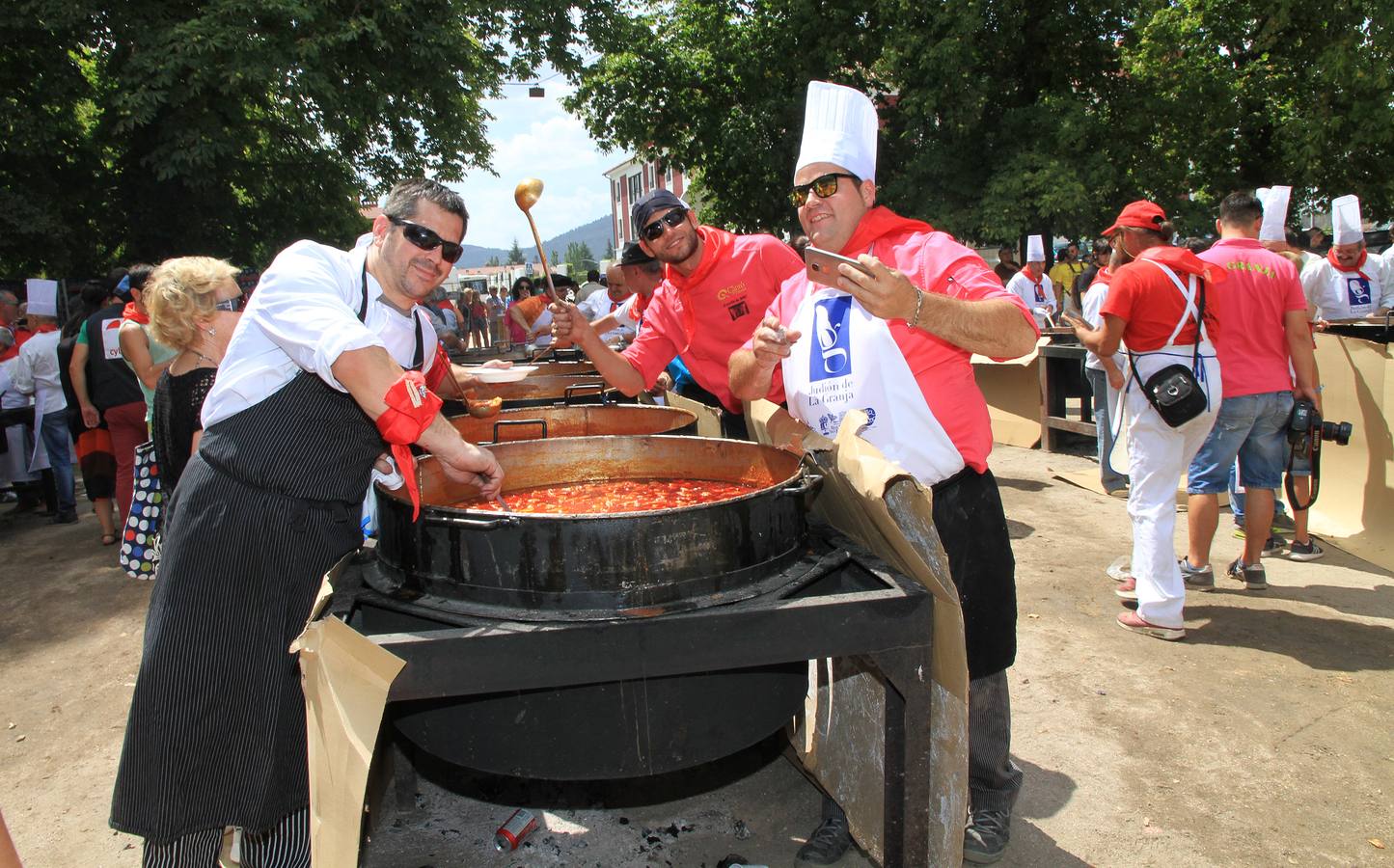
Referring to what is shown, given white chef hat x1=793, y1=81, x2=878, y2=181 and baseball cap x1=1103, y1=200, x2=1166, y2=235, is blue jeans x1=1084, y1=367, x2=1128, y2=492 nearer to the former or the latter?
baseball cap x1=1103, y1=200, x2=1166, y2=235

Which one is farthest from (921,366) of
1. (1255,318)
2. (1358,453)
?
(1358,453)

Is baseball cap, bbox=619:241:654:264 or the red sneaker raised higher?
baseball cap, bbox=619:241:654:264

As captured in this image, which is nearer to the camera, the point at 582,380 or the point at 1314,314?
the point at 582,380

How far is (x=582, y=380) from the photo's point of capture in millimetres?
4953

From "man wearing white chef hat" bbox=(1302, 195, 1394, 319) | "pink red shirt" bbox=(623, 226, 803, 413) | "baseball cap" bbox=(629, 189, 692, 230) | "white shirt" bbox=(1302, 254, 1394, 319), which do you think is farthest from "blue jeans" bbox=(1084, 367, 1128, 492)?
"baseball cap" bbox=(629, 189, 692, 230)

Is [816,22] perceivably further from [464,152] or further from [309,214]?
[309,214]

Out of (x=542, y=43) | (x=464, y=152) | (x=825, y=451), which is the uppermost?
(x=542, y=43)

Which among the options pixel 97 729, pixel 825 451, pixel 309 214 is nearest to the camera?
pixel 825 451

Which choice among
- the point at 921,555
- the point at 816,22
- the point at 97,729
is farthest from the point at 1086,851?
the point at 816,22

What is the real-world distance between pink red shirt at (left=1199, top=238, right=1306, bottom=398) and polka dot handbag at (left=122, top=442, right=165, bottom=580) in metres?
5.59

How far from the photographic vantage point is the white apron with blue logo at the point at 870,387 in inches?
97.6

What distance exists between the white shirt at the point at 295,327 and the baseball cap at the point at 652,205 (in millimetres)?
1597

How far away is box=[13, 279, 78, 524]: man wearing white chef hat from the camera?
8.70m

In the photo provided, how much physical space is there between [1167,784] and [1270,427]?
2.87 meters
